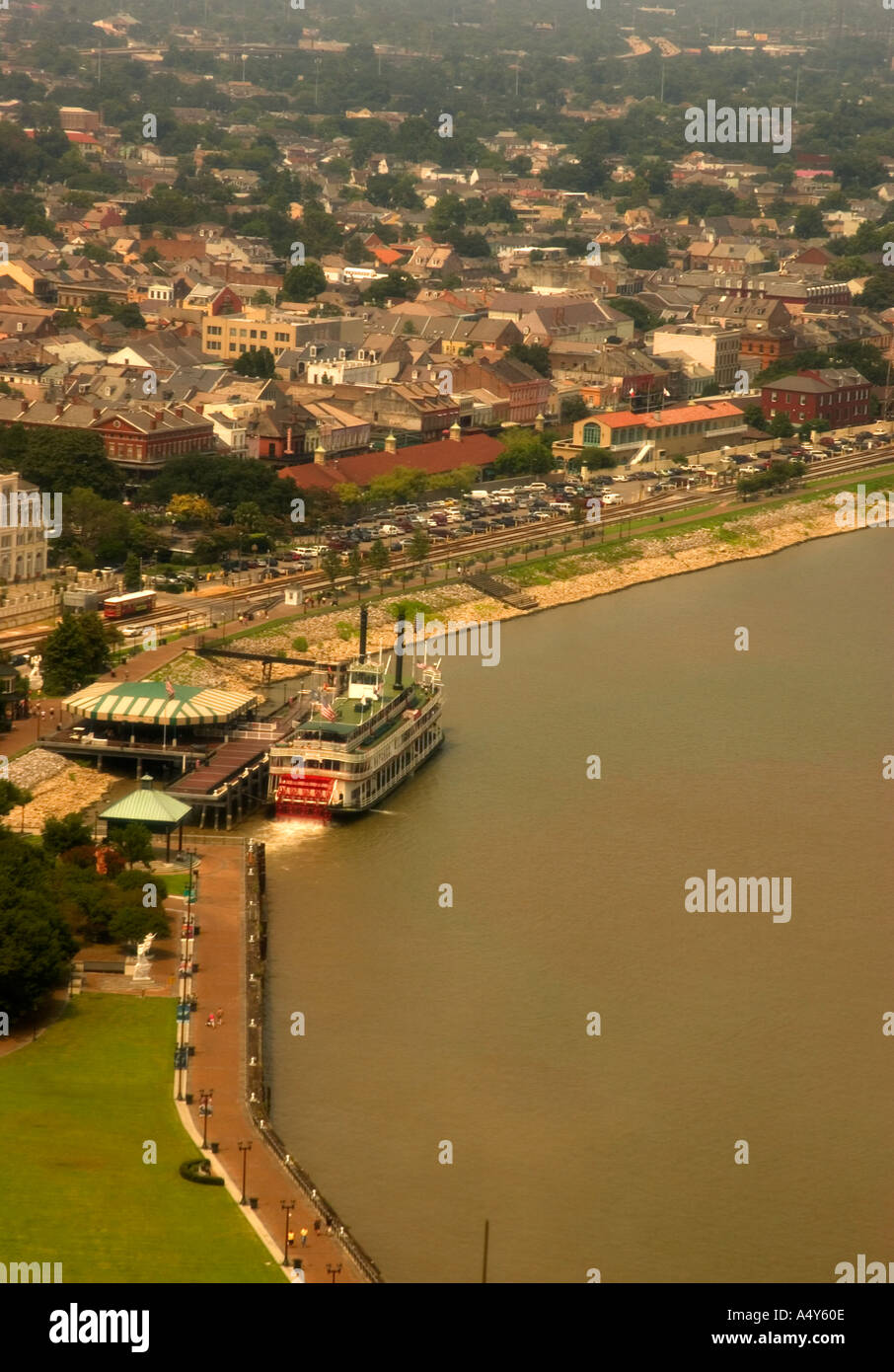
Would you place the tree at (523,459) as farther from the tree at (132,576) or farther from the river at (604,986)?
the river at (604,986)

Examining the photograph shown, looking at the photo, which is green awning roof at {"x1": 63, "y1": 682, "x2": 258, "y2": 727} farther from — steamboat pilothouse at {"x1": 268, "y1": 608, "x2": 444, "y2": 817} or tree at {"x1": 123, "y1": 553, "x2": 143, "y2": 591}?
tree at {"x1": 123, "y1": 553, "x2": 143, "y2": 591}

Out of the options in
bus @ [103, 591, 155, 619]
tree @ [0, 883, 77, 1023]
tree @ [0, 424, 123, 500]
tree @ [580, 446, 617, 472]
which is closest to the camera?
tree @ [0, 883, 77, 1023]

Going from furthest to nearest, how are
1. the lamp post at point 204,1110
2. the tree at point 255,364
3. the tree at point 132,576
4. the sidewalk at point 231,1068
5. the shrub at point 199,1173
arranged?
1. the tree at point 255,364
2. the tree at point 132,576
3. the lamp post at point 204,1110
4. the shrub at point 199,1173
5. the sidewalk at point 231,1068

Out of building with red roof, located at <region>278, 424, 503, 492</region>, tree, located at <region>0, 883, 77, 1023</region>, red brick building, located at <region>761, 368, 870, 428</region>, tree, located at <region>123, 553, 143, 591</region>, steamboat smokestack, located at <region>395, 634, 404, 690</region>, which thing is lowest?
red brick building, located at <region>761, 368, 870, 428</region>

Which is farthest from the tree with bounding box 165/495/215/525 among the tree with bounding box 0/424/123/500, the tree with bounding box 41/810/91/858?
the tree with bounding box 41/810/91/858

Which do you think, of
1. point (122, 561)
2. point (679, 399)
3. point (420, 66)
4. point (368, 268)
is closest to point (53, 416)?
point (122, 561)

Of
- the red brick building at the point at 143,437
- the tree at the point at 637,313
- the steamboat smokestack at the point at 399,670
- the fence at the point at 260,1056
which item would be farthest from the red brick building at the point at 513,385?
the fence at the point at 260,1056
